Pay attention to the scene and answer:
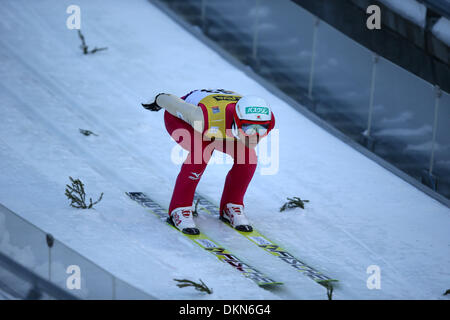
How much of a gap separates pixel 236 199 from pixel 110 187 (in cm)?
142

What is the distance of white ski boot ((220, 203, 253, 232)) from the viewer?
8609 mm

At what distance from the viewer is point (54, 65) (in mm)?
11680

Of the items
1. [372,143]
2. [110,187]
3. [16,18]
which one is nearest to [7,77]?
[16,18]

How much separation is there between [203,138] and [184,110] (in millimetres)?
323

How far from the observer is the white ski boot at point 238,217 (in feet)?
28.2

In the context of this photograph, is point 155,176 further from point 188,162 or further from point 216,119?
point 216,119

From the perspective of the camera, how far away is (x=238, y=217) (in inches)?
340

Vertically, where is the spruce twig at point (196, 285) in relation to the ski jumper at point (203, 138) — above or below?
below

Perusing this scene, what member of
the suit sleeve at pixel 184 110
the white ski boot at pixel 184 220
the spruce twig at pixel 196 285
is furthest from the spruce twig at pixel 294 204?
the spruce twig at pixel 196 285

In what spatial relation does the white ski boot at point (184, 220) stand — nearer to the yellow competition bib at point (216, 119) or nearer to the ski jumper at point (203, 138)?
the ski jumper at point (203, 138)

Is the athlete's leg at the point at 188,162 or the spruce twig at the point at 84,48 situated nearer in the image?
the athlete's leg at the point at 188,162

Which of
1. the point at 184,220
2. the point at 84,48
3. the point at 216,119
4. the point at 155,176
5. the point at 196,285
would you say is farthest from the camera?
the point at 84,48

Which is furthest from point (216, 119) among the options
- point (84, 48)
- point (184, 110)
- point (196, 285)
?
point (84, 48)

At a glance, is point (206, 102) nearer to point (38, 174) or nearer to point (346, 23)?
point (38, 174)
